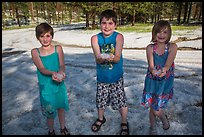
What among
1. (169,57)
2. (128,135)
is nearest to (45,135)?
(128,135)

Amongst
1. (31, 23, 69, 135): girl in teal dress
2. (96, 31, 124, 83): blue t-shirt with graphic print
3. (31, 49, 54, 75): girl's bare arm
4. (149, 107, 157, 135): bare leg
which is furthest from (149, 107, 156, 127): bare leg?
(31, 49, 54, 75): girl's bare arm

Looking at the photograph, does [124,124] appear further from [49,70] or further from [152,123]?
[49,70]

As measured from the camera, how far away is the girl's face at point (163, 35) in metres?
2.66

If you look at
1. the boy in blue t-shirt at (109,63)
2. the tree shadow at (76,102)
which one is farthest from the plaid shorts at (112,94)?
the tree shadow at (76,102)

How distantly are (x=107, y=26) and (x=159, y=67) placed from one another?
0.89 meters

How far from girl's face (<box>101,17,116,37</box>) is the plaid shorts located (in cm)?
73

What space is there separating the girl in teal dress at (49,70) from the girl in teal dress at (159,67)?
1.17 m

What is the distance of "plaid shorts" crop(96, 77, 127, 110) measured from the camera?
3.11m

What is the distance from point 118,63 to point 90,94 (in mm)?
Result: 1954

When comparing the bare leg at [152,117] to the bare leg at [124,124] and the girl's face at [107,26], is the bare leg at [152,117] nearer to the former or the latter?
the bare leg at [124,124]

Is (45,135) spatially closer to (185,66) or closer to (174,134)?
(174,134)

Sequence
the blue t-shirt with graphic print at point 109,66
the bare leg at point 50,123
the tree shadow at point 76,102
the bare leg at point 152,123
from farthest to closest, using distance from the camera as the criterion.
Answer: the tree shadow at point 76,102 → the bare leg at point 152,123 → the bare leg at point 50,123 → the blue t-shirt with graphic print at point 109,66

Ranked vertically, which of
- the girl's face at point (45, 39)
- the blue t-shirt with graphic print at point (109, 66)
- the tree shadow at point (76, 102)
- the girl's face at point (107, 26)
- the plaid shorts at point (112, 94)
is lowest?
the tree shadow at point (76, 102)

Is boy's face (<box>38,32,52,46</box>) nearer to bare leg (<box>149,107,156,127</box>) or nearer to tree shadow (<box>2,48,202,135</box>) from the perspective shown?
tree shadow (<box>2,48,202,135</box>)
